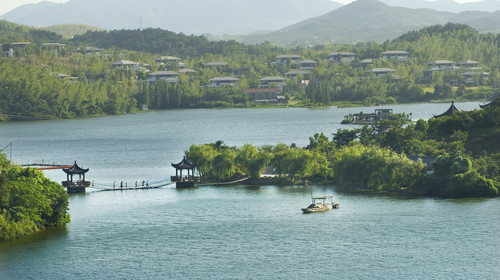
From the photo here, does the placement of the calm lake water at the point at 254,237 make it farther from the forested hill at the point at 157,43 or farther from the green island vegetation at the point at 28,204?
the forested hill at the point at 157,43

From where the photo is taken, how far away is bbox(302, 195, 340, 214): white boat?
4419 cm

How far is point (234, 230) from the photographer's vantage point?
4097cm

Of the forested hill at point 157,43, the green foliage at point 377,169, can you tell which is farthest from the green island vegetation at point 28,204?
the forested hill at point 157,43

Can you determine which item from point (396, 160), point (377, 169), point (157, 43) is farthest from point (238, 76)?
point (396, 160)

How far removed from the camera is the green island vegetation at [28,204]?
39750 millimetres

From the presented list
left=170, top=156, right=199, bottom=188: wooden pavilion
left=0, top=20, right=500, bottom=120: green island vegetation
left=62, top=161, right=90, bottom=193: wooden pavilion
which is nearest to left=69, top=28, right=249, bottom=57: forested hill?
left=0, top=20, right=500, bottom=120: green island vegetation

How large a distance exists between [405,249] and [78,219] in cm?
1693

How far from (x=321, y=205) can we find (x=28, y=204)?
14355 mm

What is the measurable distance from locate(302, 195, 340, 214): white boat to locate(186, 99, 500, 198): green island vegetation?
4476 millimetres

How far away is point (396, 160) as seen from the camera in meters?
48.5

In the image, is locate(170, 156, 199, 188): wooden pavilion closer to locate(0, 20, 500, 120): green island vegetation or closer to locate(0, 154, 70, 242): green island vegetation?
locate(0, 154, 70, 242): green island vegetation

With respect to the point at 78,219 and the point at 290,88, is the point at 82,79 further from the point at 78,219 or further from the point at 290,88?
the point at 78,219

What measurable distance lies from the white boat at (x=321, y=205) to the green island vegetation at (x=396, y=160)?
14.7 ft

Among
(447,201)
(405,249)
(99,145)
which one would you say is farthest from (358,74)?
(405,249)
